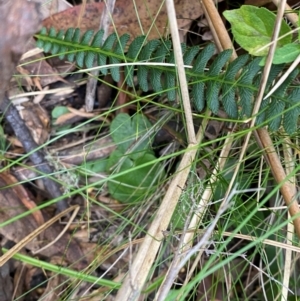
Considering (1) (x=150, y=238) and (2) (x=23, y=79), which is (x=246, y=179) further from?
(2) (x=23, y=79)

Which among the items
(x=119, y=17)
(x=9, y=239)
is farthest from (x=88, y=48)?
(x=9, y=239)

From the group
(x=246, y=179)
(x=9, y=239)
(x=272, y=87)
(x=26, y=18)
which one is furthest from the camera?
(x=9, y=239)

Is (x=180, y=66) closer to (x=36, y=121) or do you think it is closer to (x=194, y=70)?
(x=194, y=70)

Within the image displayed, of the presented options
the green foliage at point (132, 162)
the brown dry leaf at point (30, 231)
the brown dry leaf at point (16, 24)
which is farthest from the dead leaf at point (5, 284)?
the brown dry leaf at point (16, 24)

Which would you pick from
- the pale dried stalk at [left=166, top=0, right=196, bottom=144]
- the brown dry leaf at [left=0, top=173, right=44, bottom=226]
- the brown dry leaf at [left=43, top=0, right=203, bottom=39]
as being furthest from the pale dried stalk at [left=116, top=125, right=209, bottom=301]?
the brown dry leaf at [left=0, top=173, right=44, bottom=226]

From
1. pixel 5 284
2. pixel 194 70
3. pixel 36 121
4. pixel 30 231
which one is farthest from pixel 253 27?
pixel 5 284
